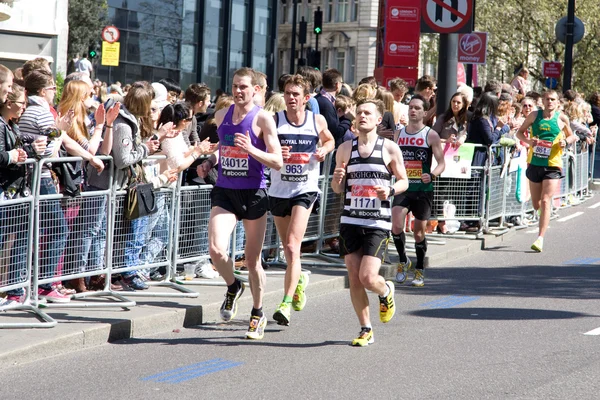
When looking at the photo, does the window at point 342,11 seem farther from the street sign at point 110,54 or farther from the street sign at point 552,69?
the street sign at point 110,54

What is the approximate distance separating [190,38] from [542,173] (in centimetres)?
3567

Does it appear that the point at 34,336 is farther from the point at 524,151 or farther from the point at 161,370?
the point at 524,151

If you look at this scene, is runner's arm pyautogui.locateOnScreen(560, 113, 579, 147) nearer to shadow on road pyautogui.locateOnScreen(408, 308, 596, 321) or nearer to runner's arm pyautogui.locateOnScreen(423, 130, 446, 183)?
runner's arm pyautogui.locateOnScreen(423, 130, 446, 183)

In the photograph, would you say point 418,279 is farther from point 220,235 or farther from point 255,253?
point 220,235

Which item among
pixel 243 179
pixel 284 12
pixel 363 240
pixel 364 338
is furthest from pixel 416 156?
pixel 284 12

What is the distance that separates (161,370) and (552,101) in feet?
27.4

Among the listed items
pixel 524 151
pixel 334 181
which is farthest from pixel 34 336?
pixel 524 151

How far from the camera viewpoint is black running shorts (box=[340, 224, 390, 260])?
820 centimetres

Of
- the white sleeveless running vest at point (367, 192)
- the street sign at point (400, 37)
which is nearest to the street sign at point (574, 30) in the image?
the street sign at point (400, 37)

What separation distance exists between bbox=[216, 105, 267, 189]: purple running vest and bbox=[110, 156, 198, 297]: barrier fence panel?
4.29ft

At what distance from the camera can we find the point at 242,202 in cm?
841

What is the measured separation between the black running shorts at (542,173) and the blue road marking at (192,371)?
7.57 meters

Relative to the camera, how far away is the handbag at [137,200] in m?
9.38

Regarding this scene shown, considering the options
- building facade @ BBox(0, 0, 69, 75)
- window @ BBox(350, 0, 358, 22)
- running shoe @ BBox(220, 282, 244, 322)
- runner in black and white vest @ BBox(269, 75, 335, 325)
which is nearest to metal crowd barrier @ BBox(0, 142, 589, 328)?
running shoe @ BBox(220, 282, 244, 322)
